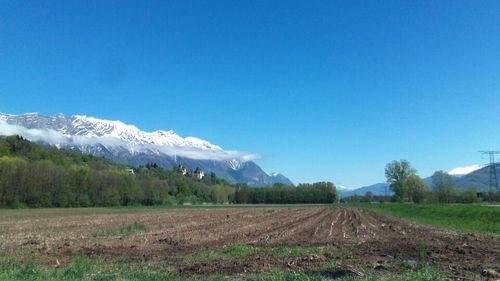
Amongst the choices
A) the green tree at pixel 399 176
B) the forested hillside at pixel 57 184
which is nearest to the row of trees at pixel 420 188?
the green tree at pixel 399 176

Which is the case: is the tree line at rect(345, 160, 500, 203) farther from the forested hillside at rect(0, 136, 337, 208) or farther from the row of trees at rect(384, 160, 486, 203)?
the forested hillside at rect(0, 136, 337, 208)

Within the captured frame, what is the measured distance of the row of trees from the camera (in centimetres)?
16400

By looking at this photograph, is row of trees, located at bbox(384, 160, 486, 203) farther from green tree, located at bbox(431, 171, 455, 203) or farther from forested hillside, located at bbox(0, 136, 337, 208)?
forested hillside, located at bbox(0, 136, 337, 208)

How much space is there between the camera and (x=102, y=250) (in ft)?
76.3

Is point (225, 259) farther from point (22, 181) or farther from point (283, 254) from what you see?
point (22, 181)

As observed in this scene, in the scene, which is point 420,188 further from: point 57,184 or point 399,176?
point 57,184

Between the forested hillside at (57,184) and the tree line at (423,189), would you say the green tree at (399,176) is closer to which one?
the tree line at (423,189)

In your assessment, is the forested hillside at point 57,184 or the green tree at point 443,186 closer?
the forested hillside at point 57,184

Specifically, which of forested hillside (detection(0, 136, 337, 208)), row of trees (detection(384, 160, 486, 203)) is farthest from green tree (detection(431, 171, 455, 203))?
forested hillside (detection(0, 136, 337, 208))

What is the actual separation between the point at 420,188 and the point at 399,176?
15.7 metres

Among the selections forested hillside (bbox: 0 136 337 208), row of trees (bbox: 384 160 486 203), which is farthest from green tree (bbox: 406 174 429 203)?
forested hillside (bbox: 0 136 337 208)

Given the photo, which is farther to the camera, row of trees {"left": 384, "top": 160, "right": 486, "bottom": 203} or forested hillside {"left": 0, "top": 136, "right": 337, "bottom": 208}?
row of trees {"left": 384, "top": 160, "right": 486, "bottom": 203}

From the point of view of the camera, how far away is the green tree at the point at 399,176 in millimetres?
177625

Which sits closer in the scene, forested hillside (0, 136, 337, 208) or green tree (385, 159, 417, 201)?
forested hillside (0, 136, 337, 208)
